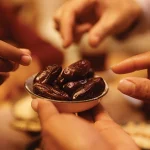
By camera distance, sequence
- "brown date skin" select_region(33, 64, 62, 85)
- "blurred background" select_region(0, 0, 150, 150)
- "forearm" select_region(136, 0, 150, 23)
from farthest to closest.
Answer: "forearm" select_region(136, 0, 150, 23)
"blurred background" select_region(0, 0, 150, 150)
"brown date skin" select_region(33, 64, 62, 85)

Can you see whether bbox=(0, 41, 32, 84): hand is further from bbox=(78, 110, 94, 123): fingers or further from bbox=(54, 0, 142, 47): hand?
bbox=(54, 0, 142, 47): hand

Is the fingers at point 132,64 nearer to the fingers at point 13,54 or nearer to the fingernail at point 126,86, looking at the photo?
the fingernail at point 126,86

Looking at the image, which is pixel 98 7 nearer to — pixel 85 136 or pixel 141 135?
pixel 141 135

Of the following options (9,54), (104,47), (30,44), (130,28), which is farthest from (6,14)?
(9,54)

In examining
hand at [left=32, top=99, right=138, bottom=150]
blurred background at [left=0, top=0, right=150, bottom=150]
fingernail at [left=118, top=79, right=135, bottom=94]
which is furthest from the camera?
blurred background at [left=0, top=0, right=150, bottom=150]

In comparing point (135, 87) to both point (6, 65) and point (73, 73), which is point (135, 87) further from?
point (6, 65)

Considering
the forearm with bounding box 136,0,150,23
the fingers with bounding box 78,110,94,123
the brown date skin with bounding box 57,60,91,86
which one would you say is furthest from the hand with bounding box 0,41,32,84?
the forearm with bounding box 136,0,150,23

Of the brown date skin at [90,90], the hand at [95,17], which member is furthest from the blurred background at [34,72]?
the brown date skin at [90,90]

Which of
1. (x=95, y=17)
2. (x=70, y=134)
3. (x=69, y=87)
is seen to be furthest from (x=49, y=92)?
(x=95, y=17)
